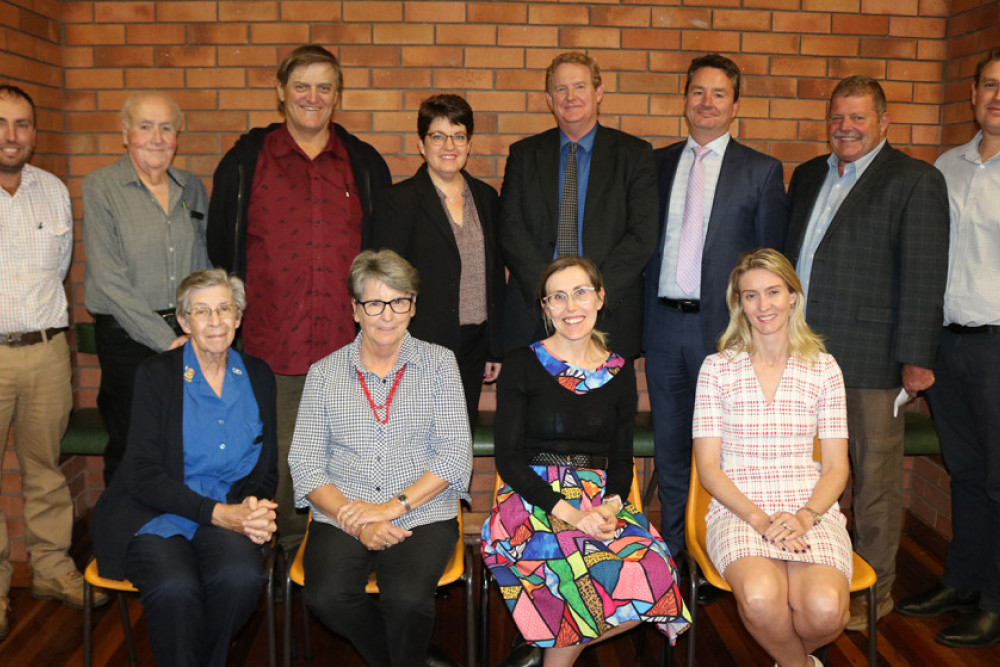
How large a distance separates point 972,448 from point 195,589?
292 cm

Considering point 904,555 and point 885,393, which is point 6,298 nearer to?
point 885,393

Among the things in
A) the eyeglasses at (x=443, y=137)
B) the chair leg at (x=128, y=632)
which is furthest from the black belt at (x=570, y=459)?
the chair leg at (x=128, y=632)

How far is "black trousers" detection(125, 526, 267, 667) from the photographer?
226cm

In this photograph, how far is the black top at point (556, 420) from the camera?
8.43 feet

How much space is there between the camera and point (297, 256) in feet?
10.0

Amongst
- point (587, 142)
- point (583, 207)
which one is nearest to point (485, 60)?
point (587, 142)

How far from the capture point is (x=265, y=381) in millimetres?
2627

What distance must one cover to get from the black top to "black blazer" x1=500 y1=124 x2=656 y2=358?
0.50 metres

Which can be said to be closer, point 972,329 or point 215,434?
point 215,434

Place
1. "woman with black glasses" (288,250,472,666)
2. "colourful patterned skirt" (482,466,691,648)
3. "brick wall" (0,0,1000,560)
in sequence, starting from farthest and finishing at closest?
1. "brick wall" (0,0,1000,560)
2. "woman with black glasses" (288,250,472,666)
3. "colourful patterned skirt" (482,466,691,648)

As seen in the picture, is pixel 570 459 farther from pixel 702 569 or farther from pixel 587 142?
pixel 587 142

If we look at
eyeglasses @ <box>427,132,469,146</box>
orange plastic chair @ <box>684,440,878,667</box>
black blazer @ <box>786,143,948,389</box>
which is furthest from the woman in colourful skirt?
black blazer @ <box>786,143,948,389</box>

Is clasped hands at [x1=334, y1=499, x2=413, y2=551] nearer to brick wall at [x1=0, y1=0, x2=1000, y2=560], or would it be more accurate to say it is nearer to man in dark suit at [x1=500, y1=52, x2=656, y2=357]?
man in dark suit at [x1=500, y1=52, x2=656, y2=357]

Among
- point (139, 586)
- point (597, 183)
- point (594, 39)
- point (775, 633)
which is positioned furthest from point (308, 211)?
point (775, 633)
